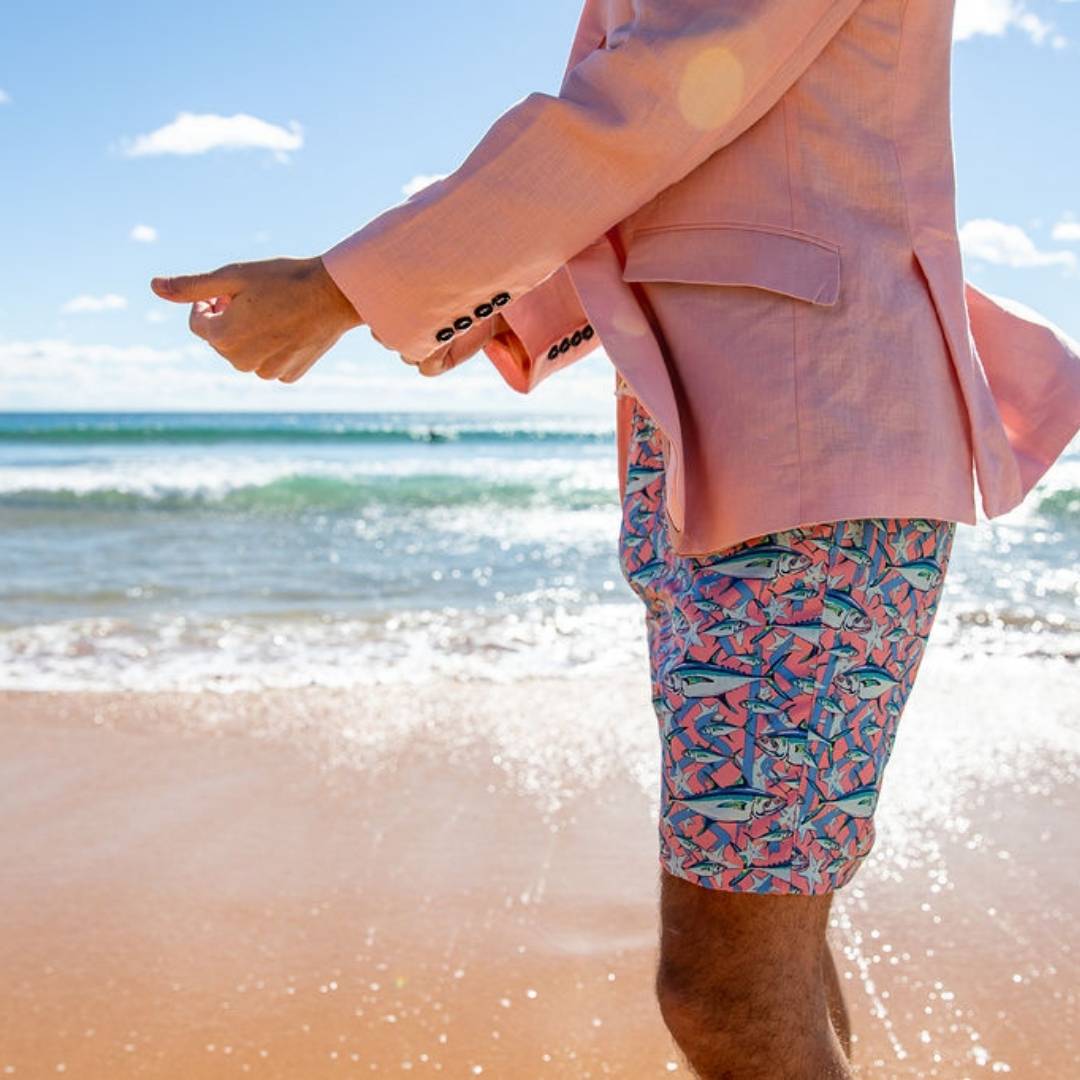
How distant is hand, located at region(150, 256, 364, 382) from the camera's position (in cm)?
111

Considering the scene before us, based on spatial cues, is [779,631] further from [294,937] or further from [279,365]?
[294,937]

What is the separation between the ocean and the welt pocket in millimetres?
1933

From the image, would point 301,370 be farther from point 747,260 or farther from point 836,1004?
point 836,1004

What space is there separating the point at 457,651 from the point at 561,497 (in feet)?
30.4

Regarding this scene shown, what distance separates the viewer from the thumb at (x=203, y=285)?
1.12 metres

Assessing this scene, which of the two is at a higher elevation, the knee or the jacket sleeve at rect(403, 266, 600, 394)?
the jacket sleeve at rect(403, 266, 600, 394)

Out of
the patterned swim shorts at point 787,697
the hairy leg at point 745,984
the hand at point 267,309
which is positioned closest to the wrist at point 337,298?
the hand at point 267,309

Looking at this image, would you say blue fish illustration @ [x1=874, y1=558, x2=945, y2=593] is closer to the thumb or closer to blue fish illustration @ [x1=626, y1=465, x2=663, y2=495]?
blue fish illustration @ [x1=626, y1=465, x2=663, y2=495]

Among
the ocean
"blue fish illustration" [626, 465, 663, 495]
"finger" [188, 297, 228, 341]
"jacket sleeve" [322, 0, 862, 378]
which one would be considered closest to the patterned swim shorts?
"blue fish illustration" [626, 465, 663, 495]

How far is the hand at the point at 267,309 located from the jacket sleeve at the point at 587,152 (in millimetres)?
28

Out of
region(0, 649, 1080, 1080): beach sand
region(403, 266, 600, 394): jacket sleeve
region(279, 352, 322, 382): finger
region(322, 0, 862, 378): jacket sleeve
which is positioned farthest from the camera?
region(0, 649, 1080, 1080): beach sand

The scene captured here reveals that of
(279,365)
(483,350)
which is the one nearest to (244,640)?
(483,350)

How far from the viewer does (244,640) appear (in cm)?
473

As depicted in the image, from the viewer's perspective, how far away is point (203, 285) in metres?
1.12
